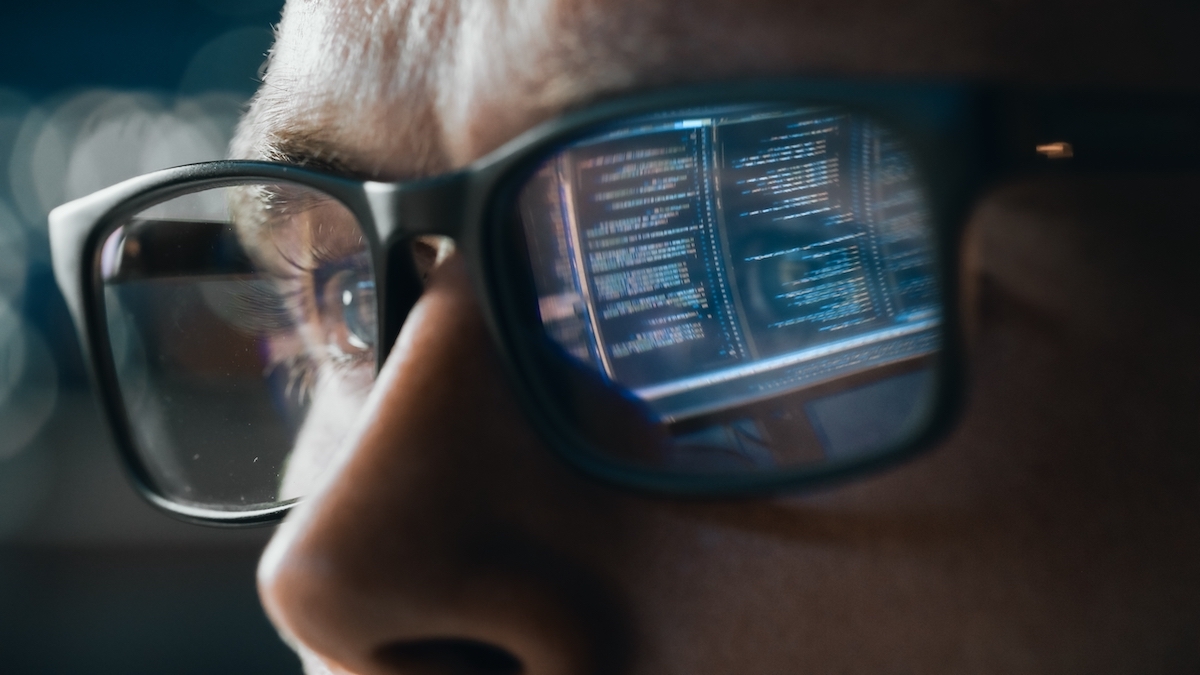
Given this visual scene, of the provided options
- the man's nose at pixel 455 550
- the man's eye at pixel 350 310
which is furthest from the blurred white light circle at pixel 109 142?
the man's nose at pixel 455 550

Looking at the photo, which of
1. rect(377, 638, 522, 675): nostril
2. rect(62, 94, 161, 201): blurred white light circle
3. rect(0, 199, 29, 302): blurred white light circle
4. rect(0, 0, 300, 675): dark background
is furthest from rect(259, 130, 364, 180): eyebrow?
rect(0, 199, 29, 302): blurred white light circle

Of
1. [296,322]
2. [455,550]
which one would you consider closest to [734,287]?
[455,550]

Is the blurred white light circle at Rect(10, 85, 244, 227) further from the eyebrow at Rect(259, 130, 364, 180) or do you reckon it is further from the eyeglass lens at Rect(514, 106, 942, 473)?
the eyeglass lens at Rect(514, 106, 942, 473)

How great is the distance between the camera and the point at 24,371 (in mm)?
3375

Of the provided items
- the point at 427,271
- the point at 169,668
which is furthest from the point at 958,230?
the point at 169,668

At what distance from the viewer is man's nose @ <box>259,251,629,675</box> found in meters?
0.49

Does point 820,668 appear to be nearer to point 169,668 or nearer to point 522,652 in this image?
point 522,652

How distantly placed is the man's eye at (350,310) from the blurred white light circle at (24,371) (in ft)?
10.8

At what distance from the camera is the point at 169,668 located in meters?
2.40

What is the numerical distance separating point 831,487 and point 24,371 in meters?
4.05

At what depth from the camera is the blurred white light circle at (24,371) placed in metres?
3.32

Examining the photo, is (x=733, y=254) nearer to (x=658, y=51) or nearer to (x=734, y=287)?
(x=734, y=287)

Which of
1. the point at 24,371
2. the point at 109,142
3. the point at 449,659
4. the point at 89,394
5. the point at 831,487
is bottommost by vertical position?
the point at 89,394

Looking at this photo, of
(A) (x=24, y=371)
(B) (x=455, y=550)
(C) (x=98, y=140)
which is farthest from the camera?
(C) (x=98, y=140)
